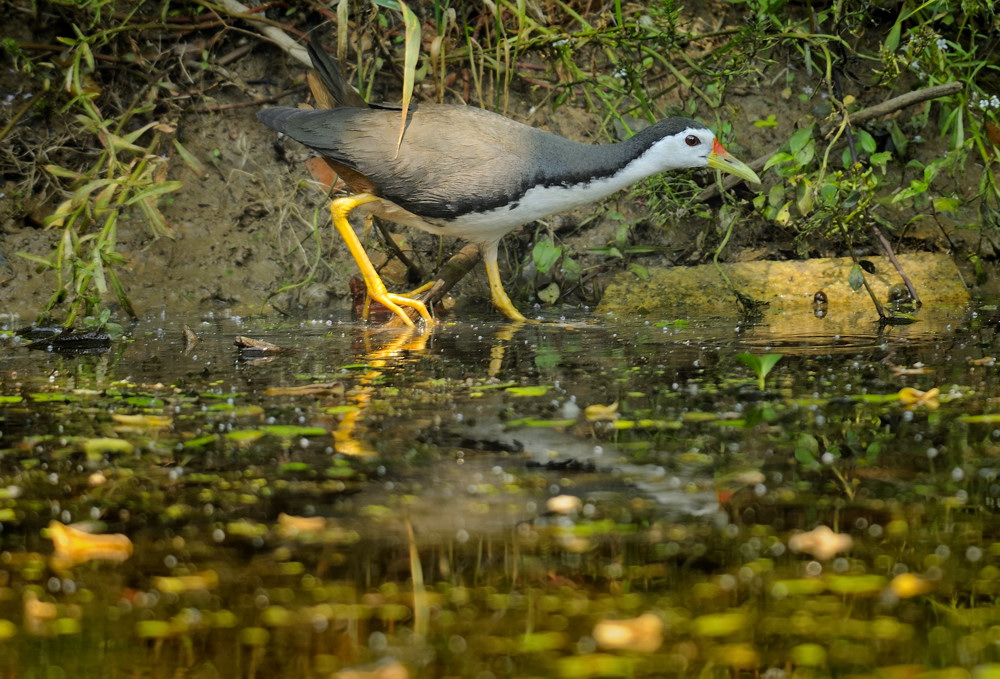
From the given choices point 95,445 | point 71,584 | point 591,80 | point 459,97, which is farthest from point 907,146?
point 71,584

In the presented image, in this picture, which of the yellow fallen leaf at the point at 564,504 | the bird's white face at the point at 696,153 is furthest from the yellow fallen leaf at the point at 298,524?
the bird's white face at the point at 696,153

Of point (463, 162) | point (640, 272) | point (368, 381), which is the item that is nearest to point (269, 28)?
point (463, 162)

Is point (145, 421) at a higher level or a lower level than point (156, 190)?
lower

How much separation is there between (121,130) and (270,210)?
1030 millimetres

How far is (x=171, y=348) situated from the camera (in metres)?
5.29

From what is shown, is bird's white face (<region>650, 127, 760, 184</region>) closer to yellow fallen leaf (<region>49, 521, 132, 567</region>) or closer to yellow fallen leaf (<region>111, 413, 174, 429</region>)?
yellow fallen leaf (<region>111, 413, 174, 429</region>)

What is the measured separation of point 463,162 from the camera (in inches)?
223

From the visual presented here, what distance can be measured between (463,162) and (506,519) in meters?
3.36

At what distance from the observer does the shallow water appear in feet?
6.34

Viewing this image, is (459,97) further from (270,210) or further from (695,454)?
(695,454)

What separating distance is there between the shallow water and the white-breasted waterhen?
1441 mm

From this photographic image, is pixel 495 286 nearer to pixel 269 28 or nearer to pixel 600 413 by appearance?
pixel 269 28

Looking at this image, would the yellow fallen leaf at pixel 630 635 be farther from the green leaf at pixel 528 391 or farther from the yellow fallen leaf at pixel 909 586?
the green leaf at pixel 528 391

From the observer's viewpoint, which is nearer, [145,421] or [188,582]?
[188,582]
